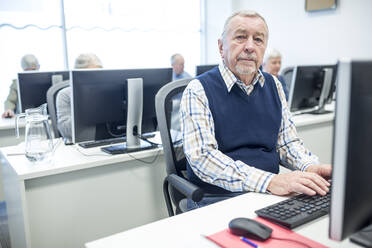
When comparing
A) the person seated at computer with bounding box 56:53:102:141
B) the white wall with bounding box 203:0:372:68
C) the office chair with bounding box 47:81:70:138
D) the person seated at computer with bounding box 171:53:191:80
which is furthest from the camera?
the person seated at computer with bounding box 171:53:191:80

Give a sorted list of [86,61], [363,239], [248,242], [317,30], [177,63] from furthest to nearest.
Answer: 1. [177,63]
2. [317,30]
3. [86,61]
4. [248,242]
5. [363,239]

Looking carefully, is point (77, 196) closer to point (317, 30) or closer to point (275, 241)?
point (275, 241)

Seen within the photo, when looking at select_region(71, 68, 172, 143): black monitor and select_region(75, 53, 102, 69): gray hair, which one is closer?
select_region(71, 68, 172, 143): black monitor

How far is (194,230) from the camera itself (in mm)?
862

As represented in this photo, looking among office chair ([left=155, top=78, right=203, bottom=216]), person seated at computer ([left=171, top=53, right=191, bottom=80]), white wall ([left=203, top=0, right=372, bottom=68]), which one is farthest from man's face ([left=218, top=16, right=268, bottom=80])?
person seated at computer ([left=171, top=53, right=191, bottom=80])

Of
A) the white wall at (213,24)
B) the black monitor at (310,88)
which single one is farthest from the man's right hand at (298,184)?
the white wall at (213,24)


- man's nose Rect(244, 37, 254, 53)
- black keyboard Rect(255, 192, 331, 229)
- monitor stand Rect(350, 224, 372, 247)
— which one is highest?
man's nose Rect(244, 37, 254, 53)

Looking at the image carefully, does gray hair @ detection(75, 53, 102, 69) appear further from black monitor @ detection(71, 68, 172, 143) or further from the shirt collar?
the shirt collar

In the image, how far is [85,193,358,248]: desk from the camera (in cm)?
80

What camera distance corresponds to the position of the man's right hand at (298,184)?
3.33 ft

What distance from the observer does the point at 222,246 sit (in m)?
0.77

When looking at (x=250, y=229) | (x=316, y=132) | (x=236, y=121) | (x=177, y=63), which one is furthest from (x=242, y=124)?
(x=177, y=63)

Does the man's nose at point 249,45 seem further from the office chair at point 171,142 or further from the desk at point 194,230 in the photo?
the desk at point 194,230

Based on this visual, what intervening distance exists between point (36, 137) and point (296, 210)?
3.86 ft
